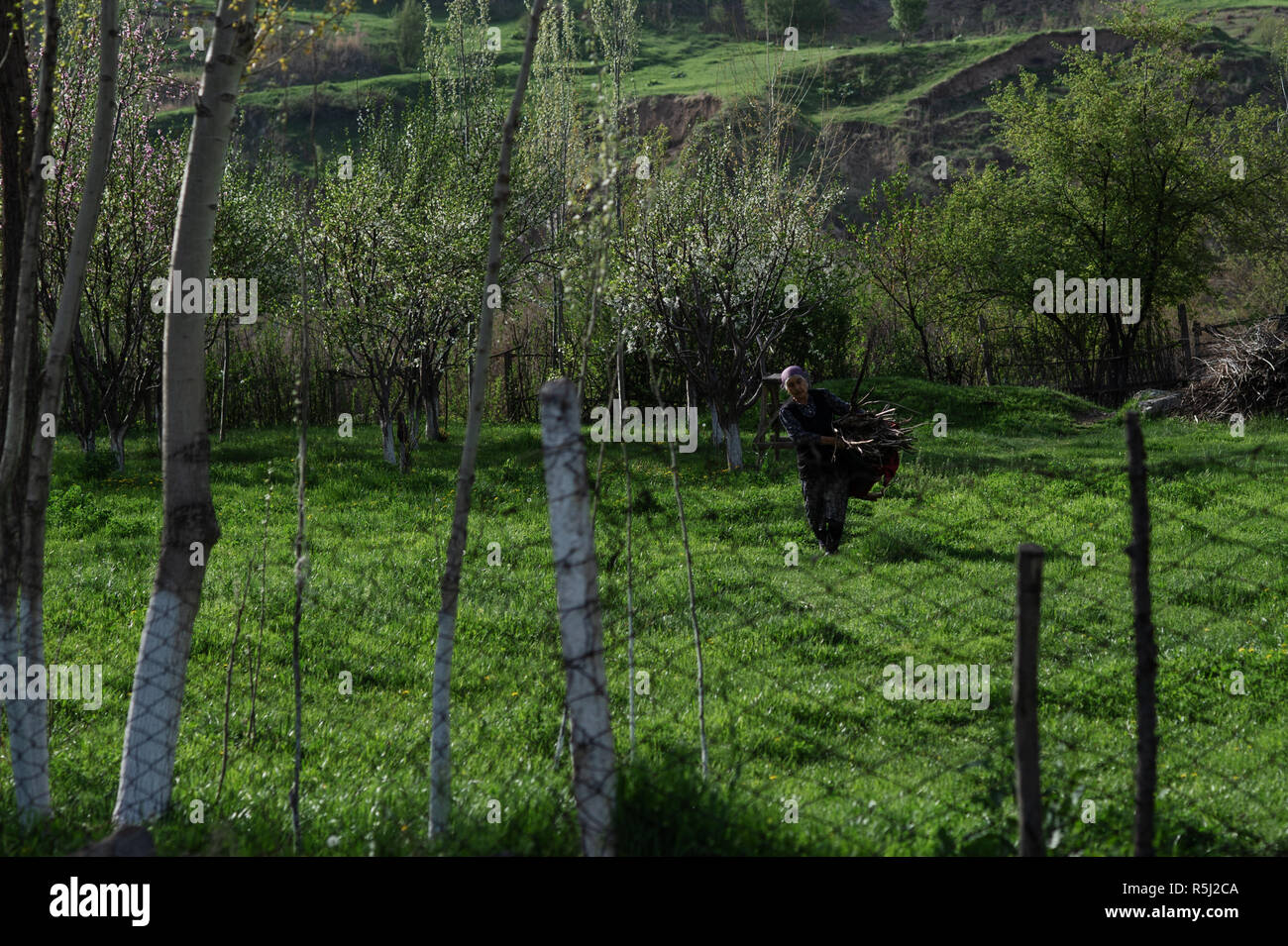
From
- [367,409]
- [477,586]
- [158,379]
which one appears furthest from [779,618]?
[367,409]

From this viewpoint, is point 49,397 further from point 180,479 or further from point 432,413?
point 432,413

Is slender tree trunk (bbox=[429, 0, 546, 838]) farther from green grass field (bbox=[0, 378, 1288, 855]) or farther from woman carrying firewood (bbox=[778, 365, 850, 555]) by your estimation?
woman carrying firewood (bbox=[778, 365, 850, 555])

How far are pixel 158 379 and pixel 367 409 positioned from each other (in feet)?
16.7

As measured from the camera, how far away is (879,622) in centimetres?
730

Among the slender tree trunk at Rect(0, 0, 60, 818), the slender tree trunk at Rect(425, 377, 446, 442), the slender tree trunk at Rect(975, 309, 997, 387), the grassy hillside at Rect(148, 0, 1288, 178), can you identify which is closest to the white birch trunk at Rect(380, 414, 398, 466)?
the slender tree trunk at Rect(425, 377, 446, 442)

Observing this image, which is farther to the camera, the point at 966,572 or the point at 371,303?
the point at 371,303

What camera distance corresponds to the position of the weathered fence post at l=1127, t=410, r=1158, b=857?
2527 millimetres

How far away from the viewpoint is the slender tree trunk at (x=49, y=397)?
3.63 m

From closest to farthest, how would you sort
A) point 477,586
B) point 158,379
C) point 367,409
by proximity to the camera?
point 477,586
point 158,379
point 367,409

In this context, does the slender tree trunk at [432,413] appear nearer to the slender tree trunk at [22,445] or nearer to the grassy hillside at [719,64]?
the slender tree trunk at [22,445]

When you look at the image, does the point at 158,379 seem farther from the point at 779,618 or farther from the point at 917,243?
the point at 917,243

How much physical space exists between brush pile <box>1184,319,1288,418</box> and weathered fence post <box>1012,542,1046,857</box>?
17.2 m

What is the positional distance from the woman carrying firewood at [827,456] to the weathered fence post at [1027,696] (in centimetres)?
368

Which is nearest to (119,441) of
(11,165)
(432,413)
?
(432,413)
